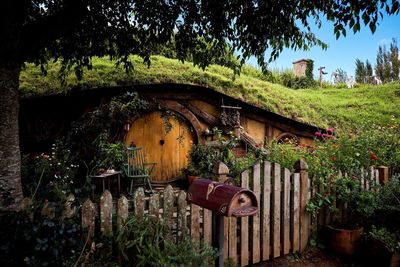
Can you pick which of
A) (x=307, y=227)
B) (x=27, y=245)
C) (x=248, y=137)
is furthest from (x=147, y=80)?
(x=27, y=245)

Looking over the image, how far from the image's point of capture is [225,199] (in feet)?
7.06

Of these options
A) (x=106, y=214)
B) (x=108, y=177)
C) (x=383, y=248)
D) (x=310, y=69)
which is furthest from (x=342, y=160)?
(x=310, y=69)

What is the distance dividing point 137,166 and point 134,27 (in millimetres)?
3617

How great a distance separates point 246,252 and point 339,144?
131 inches

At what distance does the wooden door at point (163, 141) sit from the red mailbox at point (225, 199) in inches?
227

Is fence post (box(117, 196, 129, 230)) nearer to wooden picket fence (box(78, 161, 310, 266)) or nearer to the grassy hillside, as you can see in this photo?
wooden picket fence (box(78, 161, 310, 266))

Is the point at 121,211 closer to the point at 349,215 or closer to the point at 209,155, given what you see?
the point at 349,215

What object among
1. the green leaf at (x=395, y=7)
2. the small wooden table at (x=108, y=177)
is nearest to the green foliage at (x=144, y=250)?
the green leaf at (x=395, y=7)

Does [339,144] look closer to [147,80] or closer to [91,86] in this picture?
[147,80]

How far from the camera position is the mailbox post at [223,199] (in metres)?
2.13

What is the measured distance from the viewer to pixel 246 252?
3670mm

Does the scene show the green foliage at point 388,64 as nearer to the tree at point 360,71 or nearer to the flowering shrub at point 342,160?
the tree at point 360,71

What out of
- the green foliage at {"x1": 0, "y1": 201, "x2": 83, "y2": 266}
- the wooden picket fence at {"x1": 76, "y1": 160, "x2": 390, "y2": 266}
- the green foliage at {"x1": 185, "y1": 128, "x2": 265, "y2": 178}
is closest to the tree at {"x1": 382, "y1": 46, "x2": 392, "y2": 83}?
the green foliage at {"x1": 185, "y1": 128, "x2": 265, "y2": 178}

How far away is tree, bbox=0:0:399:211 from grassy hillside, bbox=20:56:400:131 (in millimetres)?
2297
